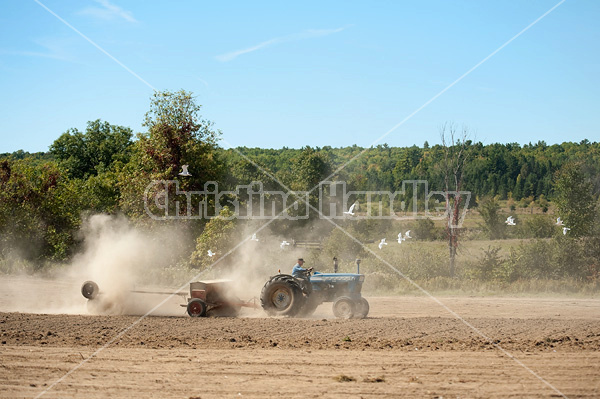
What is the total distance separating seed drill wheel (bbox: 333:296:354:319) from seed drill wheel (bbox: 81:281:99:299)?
25.4 feet

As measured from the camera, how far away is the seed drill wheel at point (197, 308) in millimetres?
16750

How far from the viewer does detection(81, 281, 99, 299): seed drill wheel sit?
58.3 ft

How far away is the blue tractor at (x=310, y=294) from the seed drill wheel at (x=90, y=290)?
5565 millimetres

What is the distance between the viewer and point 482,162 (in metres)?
83.4

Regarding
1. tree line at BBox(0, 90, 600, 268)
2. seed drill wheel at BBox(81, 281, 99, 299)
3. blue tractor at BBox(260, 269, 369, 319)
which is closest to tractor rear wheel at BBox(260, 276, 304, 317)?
blue tractor at BBox(260, 269, 369, 319)

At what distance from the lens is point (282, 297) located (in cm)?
1673

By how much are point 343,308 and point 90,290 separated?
8.16m

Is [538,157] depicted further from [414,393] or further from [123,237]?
[414,393]

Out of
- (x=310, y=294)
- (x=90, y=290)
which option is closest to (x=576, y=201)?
(x=310, y=294)

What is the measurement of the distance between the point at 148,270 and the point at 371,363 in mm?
22592

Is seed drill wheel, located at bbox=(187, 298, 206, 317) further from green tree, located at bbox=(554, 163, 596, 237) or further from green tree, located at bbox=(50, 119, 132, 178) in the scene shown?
green tree, located at bbox=(50, 119, 132, 178)

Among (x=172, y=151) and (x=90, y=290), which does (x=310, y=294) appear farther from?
(x=172, y=151)

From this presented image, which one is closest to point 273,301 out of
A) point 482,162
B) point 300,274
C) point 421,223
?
point 300,274

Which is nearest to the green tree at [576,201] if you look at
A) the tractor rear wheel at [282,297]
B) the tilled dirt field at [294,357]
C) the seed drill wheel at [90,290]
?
the tilled dirt field at [294,357]
